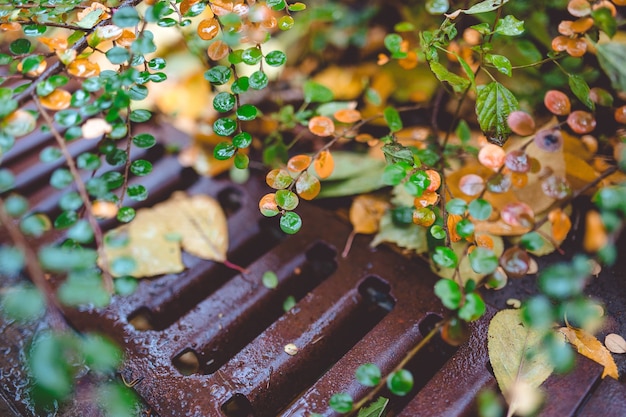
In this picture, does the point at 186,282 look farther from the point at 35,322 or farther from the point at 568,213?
the point at 568,213

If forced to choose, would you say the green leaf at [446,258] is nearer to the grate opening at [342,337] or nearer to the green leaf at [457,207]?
the green leaf at [457,207]

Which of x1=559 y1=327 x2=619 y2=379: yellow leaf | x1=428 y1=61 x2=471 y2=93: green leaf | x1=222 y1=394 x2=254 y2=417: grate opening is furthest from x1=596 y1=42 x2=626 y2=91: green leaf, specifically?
x1=222 y1=394 x2=254 y2=417: grate opening

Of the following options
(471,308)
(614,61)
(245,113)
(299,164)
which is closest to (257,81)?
(245,113)

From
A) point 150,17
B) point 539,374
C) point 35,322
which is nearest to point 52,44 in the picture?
point 150,17

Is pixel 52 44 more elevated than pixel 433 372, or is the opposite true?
pixel 52 44

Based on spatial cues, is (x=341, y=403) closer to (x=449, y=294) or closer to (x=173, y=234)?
(x=449, y=294)

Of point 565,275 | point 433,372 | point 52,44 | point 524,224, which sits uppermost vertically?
point 52,44

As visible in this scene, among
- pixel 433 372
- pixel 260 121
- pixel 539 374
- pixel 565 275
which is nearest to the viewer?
pixel 565 275
